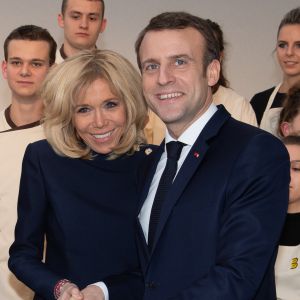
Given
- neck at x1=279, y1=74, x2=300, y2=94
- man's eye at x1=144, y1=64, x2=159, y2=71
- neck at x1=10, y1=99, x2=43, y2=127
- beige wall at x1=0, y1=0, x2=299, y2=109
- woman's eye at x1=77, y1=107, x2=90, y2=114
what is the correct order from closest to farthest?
1. man's eye at x1=144, y1=64, x2=159, y2=71
2. woman's eye at x1=77, y1=107, x2=90, y2=114
3. neck at x1=10, y1=99, x2=43, y2=127
4. neck at x1=279, y1=74, x2=300, y2=94
5. beige wall at x1=0, y1=0, x2=299, y2=109

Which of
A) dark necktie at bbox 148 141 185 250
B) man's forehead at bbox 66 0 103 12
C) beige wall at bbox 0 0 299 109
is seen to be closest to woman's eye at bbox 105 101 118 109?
dark necktie at bbox 148 141 185 250

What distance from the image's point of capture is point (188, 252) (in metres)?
1.55

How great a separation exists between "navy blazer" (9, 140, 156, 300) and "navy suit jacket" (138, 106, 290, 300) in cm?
32

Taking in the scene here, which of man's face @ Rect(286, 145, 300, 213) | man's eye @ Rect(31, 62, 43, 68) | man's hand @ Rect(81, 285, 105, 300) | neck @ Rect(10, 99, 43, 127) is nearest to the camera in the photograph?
man's hand @ Rect(81, 285, 105, 300)

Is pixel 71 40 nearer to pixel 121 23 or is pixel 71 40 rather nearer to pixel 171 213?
pixel 121 23

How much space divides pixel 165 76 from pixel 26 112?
1.34 metres

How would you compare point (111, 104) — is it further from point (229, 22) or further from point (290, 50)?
point (229, 22)

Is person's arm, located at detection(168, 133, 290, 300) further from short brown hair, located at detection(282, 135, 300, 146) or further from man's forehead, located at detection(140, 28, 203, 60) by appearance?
short brown hair, located at detection(282, 135, 300, 146)

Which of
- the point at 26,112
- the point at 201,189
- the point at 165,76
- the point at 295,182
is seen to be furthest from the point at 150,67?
the point at 26,112

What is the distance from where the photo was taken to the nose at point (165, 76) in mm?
1641

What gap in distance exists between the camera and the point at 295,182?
232cm

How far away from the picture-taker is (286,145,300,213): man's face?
7.48 feet

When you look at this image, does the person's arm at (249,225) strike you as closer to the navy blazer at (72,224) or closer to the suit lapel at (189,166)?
the suit lapel at (189,166)

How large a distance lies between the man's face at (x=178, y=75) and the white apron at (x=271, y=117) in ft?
4.18
